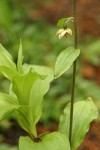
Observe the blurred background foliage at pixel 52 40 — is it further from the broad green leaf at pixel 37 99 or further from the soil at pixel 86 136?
the broad green leaf at pixel 37 99

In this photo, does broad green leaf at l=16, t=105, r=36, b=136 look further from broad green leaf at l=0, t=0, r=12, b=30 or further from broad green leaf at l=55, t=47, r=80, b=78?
broad green leaf at l=0, t=0, r=12, b=30

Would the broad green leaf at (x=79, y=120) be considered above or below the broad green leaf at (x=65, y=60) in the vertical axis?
below

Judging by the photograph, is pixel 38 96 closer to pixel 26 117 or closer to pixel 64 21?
pixel 26 117

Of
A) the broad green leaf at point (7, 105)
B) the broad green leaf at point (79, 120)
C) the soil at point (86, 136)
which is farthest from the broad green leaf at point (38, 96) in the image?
the soil at point (86, 136)

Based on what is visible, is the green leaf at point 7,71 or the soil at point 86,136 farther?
the soil at point 86,136

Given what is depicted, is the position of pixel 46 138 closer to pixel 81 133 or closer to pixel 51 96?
pixel 81 133

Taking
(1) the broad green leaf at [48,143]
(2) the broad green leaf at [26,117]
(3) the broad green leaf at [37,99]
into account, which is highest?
(3) the broad green leaf at [37,99]

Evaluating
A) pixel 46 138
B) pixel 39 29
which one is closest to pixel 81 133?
pixel 46 138
